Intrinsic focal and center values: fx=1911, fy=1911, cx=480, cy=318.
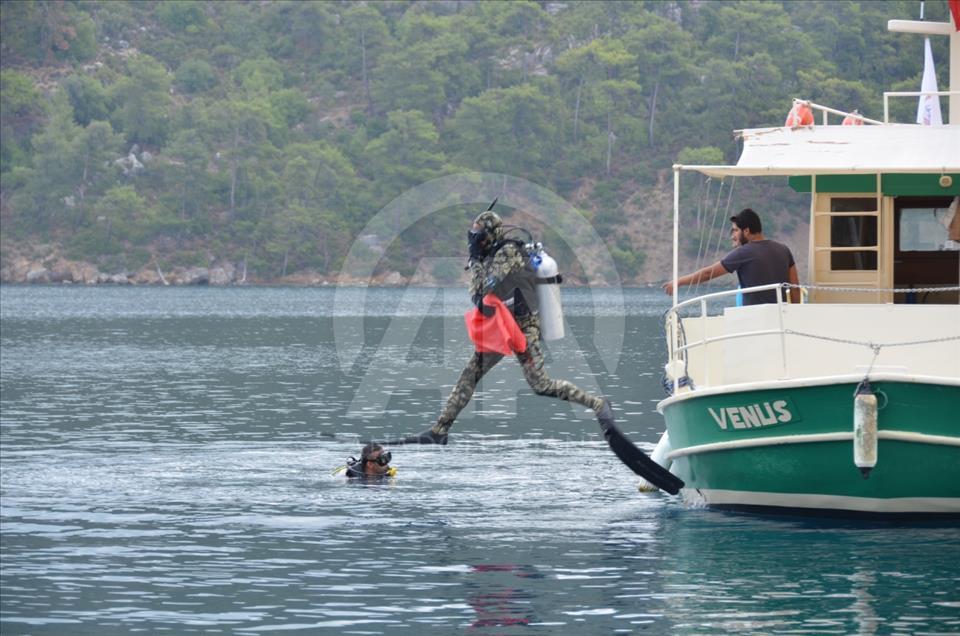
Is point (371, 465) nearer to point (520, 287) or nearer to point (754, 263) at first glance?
point (754, 263)

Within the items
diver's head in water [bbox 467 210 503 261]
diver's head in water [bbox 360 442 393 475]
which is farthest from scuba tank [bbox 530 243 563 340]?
diver's head in water [bbox 360 442 393 475]

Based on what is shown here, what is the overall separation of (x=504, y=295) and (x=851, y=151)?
18.7ft

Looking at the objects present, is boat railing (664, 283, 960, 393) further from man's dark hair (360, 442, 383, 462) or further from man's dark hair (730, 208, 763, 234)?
man's dark hair (360, 442, 383, 462)

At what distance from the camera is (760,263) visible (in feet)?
74.3

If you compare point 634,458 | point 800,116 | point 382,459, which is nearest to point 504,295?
point 634,458

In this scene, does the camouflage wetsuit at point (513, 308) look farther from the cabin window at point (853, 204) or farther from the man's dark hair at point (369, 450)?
the man's dark hair at point (369, 450)

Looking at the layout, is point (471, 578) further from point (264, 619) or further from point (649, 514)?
point (649, 514)

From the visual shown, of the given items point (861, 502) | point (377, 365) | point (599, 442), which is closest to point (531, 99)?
point (377, 365)

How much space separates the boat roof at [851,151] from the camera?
22844 millimetres

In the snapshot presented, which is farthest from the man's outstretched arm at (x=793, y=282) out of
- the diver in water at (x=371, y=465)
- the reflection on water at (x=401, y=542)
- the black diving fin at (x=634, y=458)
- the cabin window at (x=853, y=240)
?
the diver in water at (x=371, y=465)

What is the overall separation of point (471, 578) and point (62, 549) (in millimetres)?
5053

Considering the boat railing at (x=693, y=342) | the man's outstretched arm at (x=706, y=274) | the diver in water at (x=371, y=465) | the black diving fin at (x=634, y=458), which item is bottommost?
the diver in water at (x=371, y=465)

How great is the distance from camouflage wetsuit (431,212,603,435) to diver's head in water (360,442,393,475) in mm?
6864

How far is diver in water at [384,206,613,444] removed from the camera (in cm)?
1964
